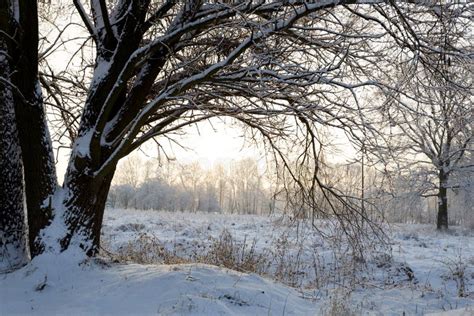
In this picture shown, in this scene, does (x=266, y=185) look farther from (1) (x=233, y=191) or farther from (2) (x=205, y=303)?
(1) (x=233, y=191)

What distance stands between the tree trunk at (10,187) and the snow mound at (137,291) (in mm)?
611

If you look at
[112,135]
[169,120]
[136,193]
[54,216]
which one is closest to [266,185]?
[169,120]

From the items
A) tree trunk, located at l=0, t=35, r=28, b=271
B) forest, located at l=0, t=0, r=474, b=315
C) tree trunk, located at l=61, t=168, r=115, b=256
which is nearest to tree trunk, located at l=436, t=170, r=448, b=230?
forest, located at l=0, t=0, r=474, b=315

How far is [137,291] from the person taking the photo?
4375 millimetres

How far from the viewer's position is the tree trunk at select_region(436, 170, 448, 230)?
910 inches

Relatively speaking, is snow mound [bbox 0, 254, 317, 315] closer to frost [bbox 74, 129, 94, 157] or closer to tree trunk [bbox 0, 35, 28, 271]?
tree trunk [bbox 0, 35, 28, 271]

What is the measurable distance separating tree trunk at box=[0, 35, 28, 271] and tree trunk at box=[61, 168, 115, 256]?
935 mm

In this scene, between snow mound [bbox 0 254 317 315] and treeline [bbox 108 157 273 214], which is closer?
snow mound [bbox 0 254 317 315]

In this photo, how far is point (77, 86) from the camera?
7.11 metres

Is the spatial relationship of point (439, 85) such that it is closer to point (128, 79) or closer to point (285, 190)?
point (285, 190)

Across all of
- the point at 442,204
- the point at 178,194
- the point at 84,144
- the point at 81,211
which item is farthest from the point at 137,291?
the point at 178,194

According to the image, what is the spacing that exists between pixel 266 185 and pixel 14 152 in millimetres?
4395

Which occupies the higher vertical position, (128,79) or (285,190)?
(128,79)

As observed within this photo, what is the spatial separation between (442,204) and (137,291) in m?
22.9
